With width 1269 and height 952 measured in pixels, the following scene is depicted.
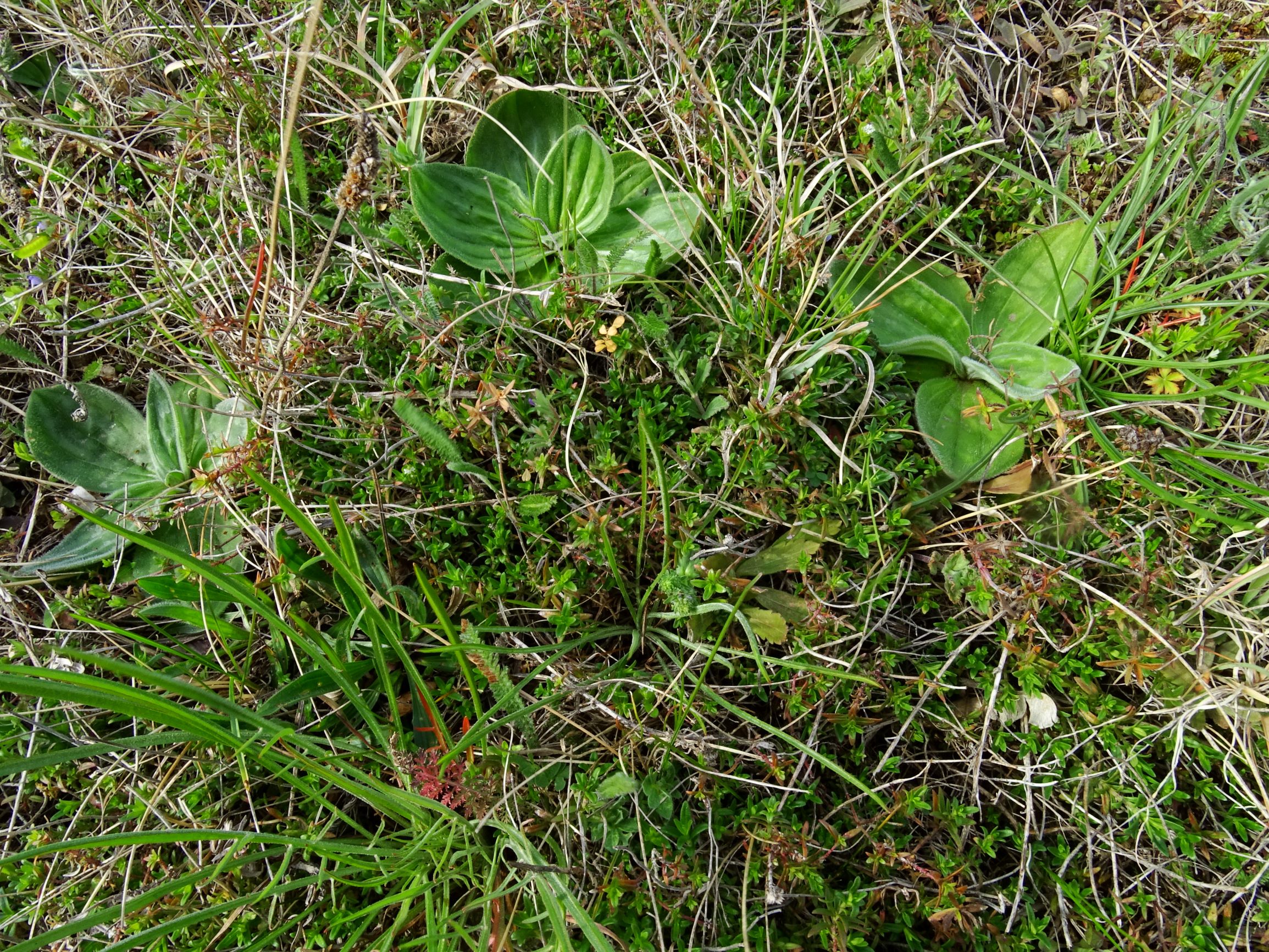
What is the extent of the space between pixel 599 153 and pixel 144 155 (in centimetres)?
128

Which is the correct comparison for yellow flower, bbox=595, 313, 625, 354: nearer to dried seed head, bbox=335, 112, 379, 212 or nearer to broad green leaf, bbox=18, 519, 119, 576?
dried seed head, bbox=335, 112, 379, 212

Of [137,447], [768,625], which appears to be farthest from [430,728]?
[137,447]

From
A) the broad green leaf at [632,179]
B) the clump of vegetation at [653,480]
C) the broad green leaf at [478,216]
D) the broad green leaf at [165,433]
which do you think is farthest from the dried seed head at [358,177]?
the broad green leaf at [165,433]

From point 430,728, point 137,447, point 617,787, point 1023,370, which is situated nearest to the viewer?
point 617,787

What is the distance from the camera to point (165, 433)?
2.00 m

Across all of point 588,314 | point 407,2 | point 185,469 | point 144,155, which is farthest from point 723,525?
point 144,155

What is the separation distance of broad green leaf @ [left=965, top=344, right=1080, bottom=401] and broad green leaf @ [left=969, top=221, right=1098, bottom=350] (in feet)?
0.10

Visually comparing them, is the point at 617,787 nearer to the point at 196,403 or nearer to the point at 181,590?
the point at 181,590

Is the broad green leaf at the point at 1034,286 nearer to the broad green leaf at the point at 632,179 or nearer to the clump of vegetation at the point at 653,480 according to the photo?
the clump of vegetation at the point at 653,480

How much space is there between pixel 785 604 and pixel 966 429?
61 cm

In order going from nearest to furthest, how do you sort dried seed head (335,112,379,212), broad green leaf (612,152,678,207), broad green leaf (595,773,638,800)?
dried seed head (335,112,379,212) → broad green leaf (595,773,638,800) → broad green leaf (612,152,678,207)

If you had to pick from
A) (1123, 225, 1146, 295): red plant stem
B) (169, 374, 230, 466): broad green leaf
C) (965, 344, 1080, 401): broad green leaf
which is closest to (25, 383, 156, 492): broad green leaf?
(169, 374, 230, 466): broad green leaf

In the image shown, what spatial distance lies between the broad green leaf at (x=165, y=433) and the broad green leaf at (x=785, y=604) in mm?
1453

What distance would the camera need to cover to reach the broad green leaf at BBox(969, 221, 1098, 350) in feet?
6.27
